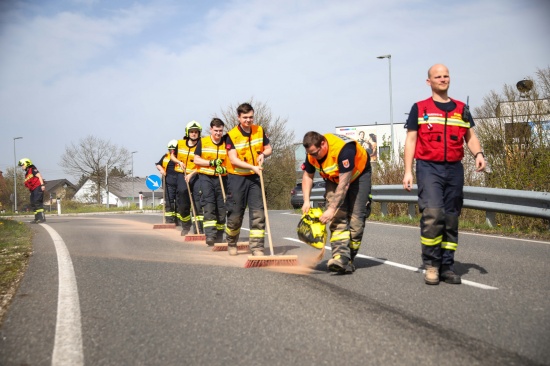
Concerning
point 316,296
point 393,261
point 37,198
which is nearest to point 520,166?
point 393,261

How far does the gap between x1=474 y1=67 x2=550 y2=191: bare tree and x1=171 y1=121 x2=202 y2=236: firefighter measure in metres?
6.06

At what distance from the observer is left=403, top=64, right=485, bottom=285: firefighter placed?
5793mm

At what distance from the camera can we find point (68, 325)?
428 cm

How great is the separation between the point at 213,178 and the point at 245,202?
1913 mm

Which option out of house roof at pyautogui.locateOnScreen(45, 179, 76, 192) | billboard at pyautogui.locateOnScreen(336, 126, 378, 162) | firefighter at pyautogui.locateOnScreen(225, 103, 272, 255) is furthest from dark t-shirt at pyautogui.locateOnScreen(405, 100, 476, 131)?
house roof at pyautogui.locateOnScreen(45, 179, 76, 192)

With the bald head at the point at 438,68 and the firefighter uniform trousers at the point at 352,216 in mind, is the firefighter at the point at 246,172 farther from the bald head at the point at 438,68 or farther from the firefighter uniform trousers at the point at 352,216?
the bald head at the point at 438,68

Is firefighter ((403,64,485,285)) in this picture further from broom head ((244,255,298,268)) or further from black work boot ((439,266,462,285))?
broom head ((244,255,298,268))

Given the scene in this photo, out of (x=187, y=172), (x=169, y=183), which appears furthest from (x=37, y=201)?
(x=187, y=172)

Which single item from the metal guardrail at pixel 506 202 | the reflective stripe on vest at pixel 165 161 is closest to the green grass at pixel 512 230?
the metal guardrail at pixel 506 202

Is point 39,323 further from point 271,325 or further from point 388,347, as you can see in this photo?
point 388,347

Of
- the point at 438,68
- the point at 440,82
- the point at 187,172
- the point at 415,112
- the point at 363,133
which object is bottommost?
the point at 187,172

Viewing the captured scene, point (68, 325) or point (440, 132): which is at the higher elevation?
point (440, 132)

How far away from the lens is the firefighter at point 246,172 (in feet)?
25.8

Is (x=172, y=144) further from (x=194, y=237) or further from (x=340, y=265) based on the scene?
(x=340, y=265)
